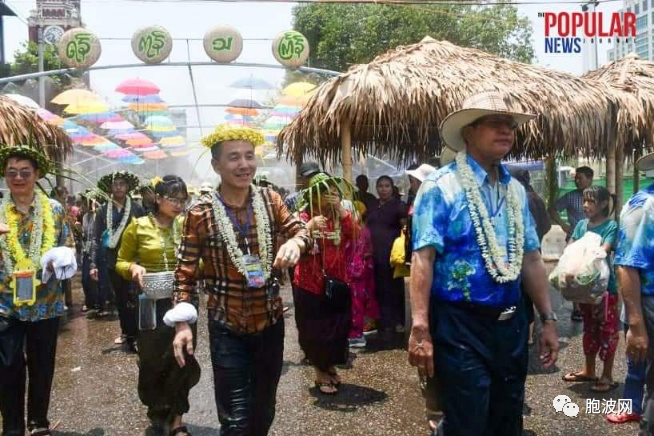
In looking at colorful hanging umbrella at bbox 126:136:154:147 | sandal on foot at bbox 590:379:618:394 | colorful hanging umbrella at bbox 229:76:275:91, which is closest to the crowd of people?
sandal on foot at bbox 590:379:618:394

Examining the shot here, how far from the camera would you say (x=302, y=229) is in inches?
119

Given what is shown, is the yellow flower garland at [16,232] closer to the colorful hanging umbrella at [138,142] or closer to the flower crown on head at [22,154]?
the flower crown on head at [22,154]

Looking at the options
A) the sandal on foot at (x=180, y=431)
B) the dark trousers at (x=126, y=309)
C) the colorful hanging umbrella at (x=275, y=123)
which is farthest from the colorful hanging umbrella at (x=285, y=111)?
the sandal on foot at (x=180, y=431)

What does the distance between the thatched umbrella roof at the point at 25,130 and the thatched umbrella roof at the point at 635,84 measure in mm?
6981

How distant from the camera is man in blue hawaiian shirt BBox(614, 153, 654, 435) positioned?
2.99 metres

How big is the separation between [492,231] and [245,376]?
1.29 meters

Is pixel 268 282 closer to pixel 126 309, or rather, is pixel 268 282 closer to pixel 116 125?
pixel 126 309

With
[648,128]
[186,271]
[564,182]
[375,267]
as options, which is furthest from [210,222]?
[564,182]

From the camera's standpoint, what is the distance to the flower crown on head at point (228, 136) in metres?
2.87

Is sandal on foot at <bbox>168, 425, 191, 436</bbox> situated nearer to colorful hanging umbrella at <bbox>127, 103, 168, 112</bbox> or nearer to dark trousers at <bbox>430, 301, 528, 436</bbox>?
dark trousers at <bbox>430, 301, 528, 436</bbox>

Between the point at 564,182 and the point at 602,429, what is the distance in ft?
56.2

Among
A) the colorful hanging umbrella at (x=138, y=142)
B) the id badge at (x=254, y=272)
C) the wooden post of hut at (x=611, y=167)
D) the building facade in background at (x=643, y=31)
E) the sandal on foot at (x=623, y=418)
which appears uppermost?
the building facade in background at (x=643, y=31)

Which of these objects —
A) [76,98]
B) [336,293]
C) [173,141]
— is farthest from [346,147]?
[173,141]

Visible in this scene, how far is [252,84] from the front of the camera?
59.9ft
